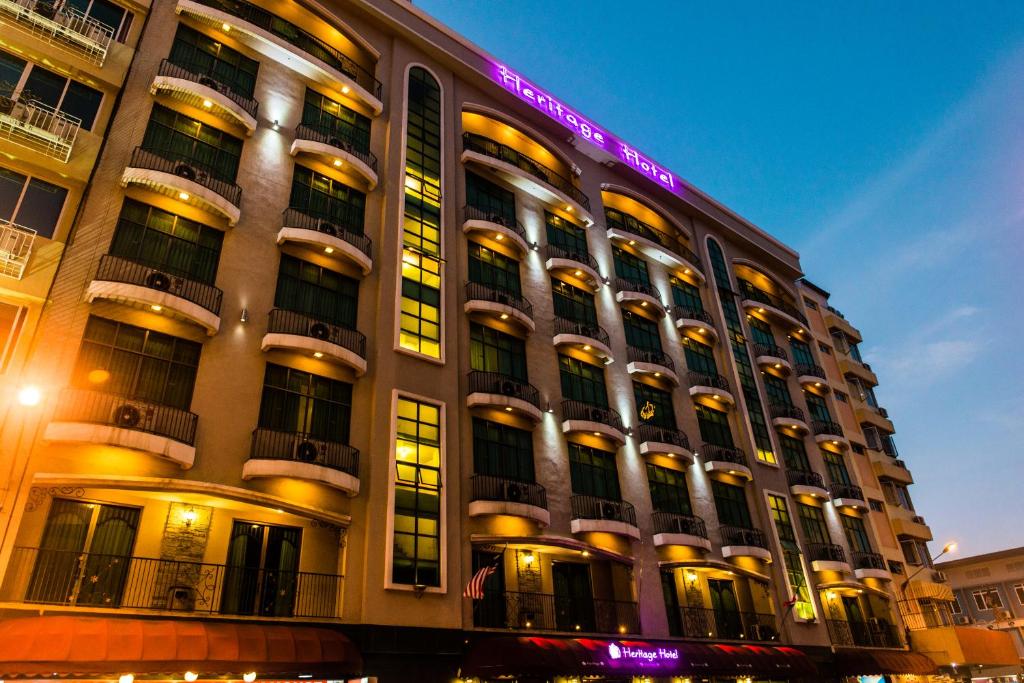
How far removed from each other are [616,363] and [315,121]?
54.9 feet

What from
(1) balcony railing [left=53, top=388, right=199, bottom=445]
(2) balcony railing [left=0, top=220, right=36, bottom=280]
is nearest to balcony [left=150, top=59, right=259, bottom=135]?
(2) balcony railing [left=0, top=220, right=36, bottom=280]

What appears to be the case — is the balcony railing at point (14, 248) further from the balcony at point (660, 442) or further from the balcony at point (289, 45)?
the balcony at point (660, 442)

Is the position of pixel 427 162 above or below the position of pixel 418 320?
above

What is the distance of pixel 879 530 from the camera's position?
40.6 meters

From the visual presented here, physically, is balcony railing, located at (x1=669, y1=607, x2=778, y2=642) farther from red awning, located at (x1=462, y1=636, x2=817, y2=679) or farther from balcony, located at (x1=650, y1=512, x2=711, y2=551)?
balcony, located at (x1=650, y1=512, x2=711, y2=551)

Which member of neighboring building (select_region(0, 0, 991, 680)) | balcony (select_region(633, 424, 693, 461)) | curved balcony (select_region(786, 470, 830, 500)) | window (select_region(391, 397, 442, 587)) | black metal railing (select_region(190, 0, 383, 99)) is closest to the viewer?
neighboring building (select_region(0, 0, 991, 680))

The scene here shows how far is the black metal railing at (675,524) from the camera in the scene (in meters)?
27.5

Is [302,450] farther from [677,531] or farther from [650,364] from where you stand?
[650,364]

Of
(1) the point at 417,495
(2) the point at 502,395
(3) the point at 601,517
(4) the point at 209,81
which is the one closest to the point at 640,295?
(2) the point at 502,395

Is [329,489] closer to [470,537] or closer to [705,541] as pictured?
[470,537]

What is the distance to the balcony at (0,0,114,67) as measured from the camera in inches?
755

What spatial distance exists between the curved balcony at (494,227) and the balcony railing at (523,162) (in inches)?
133

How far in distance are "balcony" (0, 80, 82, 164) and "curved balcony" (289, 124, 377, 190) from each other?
707 cm

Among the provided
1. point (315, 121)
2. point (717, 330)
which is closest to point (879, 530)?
point (717, 330)
